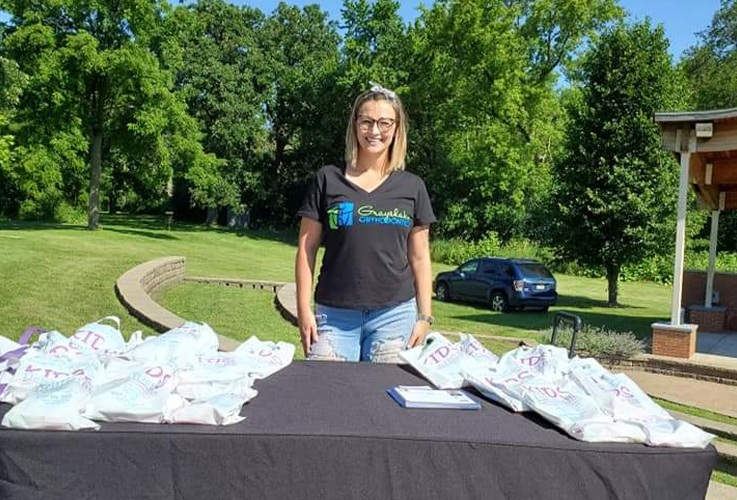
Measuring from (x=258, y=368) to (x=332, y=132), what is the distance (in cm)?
3702

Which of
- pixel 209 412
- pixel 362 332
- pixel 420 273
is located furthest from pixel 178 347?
pixel 420 273

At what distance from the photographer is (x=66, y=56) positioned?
24.3m

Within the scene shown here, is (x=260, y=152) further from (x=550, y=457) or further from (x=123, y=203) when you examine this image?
(x=550, y=457)

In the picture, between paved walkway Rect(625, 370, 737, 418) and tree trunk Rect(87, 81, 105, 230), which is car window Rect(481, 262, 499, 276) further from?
tree trunk Rect(87, 81, 105, 230)

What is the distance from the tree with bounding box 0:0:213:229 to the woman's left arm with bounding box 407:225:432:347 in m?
23.4

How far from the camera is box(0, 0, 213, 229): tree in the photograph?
960 inches

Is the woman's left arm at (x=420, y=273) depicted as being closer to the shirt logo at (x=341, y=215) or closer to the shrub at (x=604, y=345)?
the shirt logo at (x=341, y=215)

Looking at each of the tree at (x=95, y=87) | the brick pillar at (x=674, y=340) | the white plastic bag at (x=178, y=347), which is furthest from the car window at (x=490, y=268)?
the white plastic bag at (x=178, y=347)

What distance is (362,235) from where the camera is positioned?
302 centimetres

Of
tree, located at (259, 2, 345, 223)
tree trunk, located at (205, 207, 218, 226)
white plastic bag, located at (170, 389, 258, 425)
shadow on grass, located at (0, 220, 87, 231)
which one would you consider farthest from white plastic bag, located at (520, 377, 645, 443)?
tree trunk, located at (205, 207, 218, 226)

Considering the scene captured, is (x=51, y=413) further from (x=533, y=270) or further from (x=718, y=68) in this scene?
(x=718, y=68)

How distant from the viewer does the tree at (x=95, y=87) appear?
24375 mm

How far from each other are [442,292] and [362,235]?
650 inches

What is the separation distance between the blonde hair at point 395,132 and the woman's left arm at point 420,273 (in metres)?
0.33
